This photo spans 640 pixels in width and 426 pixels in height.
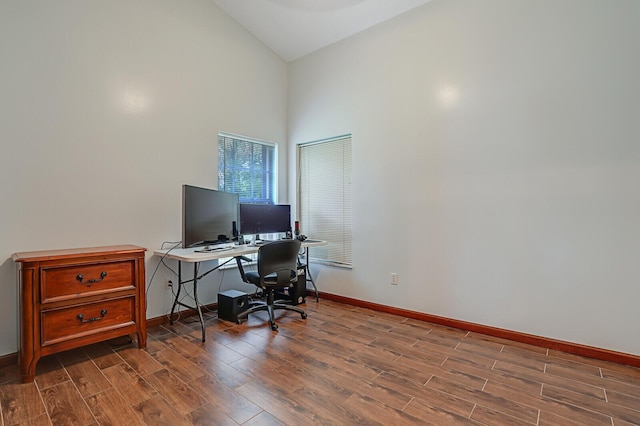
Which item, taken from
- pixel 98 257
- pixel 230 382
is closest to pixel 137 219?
pixel 98 257

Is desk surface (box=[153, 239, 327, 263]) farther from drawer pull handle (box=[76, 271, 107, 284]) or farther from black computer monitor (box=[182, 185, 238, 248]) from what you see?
drawer pull handle (box=[76, 271, 107, 284])

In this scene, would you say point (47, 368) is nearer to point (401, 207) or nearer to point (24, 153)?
point (24, 153)

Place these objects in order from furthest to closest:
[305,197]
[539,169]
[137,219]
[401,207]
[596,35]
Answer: [305,197] → [401,207] → [137,219] → [539,169] → [596,35]

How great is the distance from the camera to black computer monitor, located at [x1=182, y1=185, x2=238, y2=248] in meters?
2.93

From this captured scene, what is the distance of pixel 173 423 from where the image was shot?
171cm

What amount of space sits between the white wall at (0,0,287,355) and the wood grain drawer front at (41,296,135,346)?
1.70 feet

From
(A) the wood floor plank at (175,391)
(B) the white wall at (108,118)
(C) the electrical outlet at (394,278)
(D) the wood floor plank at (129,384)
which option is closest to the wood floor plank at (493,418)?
(A) the wood floor plank at (175,391)

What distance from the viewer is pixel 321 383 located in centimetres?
212

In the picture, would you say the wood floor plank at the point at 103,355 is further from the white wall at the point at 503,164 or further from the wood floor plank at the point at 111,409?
the white wall at the point at 503,164

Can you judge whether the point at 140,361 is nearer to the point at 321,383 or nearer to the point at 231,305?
the point at 231,305

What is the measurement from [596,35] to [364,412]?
3.27m

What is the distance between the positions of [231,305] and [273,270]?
2.03 ft

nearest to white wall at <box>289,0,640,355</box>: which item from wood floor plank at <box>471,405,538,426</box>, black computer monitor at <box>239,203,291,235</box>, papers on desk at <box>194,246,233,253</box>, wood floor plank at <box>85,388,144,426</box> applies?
black computer monitor at <box>239,203,291,235</box>

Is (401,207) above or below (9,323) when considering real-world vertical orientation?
above
